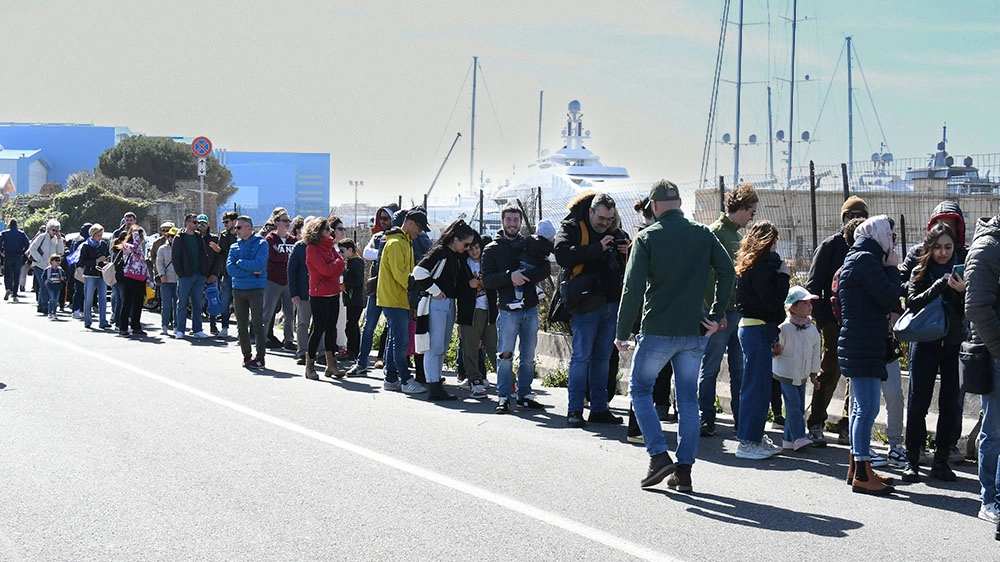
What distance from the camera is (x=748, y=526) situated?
651 cm

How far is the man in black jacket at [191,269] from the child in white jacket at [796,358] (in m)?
11.5

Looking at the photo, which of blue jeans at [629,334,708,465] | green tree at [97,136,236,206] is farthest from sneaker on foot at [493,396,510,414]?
green tree at [97,136,236,206]

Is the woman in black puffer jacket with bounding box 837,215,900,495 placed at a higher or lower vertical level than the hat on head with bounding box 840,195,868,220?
lower

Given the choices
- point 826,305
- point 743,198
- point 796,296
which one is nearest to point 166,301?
point 743,198

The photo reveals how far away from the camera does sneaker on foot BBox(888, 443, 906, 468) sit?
8500 mm

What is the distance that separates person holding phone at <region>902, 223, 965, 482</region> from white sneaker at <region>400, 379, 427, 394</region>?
18.6ft

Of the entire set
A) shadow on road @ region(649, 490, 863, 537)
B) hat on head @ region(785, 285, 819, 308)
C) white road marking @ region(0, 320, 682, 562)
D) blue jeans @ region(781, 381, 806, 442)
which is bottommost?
shadow on road @ region(649, 490, 863, 537)

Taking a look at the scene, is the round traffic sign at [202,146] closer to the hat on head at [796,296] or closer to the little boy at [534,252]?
the little boy at [534,252]

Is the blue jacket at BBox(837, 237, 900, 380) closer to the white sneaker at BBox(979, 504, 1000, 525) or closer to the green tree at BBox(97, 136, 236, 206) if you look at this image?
the white sneaker at BBox(979, 504, 1000, 525)

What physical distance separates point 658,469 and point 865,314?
5.79 feet

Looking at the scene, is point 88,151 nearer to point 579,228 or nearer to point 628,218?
point 628,218

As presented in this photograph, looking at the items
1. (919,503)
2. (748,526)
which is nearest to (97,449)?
(748,526)

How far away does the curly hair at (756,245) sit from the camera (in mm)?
8570

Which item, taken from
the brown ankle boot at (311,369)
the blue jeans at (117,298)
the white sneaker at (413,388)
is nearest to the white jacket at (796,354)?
the white sneaker at (413,388)
